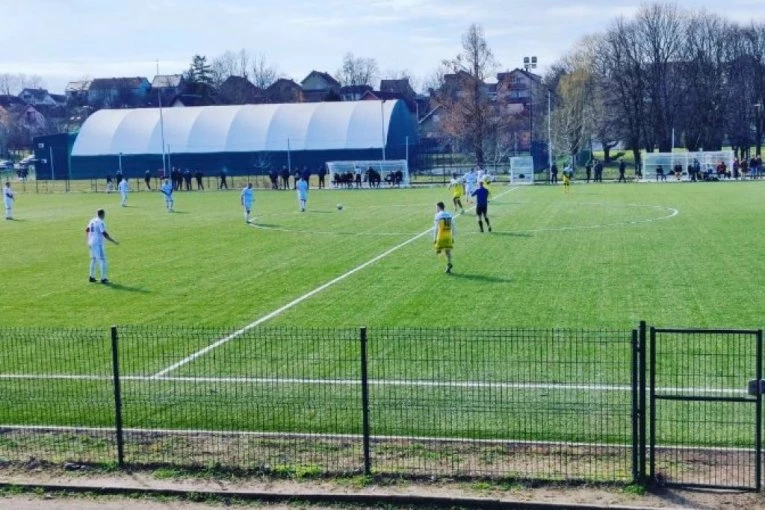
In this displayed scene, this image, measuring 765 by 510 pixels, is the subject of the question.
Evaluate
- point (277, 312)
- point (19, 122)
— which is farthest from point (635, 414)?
point (19, 122)

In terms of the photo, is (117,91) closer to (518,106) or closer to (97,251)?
(518,106)

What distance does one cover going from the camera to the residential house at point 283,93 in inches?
5600

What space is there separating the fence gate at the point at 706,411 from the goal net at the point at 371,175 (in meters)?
55.5

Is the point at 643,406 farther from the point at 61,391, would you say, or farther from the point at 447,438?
the point at 61,391

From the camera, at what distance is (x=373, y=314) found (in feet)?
61.8

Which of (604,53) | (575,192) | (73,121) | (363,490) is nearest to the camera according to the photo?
(363,490)

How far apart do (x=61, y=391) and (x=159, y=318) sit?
577 centimetres

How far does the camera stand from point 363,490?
31.7 ft

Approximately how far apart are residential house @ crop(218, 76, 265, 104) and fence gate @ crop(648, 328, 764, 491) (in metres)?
126

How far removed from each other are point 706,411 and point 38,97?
199m

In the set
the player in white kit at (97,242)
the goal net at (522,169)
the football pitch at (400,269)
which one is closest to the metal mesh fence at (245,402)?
the football pitch at (400,269)

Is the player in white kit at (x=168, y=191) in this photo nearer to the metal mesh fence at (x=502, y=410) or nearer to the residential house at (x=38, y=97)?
the metal mesh fence at (x=502, y=410)

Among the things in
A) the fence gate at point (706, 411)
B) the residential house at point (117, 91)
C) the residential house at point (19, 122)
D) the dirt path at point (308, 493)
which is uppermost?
the residential house at point (117, 91)

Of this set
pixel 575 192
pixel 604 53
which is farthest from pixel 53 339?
pixel 604 53
